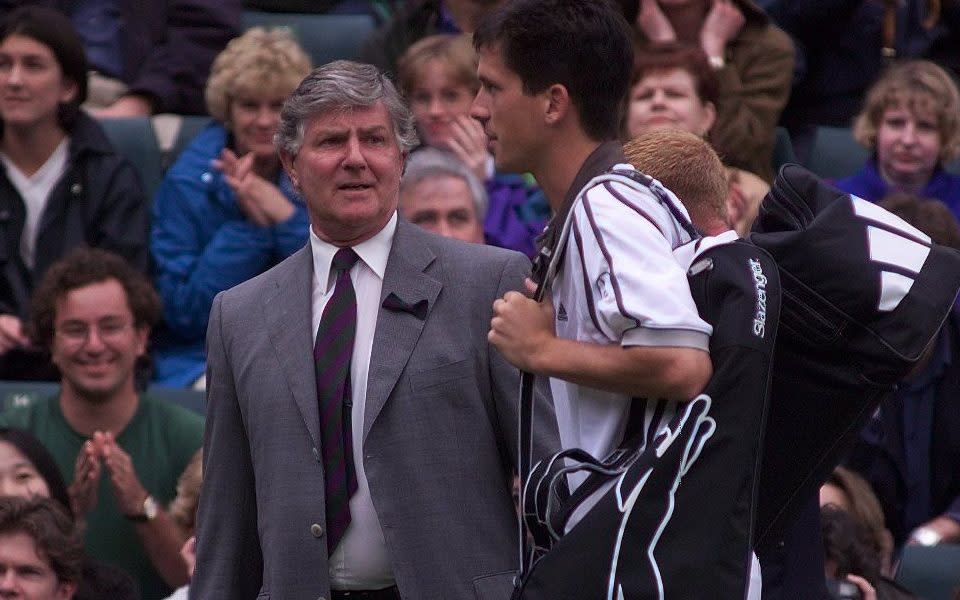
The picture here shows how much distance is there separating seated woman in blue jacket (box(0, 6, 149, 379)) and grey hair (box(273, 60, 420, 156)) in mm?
2828

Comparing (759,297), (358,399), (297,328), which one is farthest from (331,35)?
(759,297)

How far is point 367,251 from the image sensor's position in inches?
152

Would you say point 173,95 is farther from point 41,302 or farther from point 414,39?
point 41,302

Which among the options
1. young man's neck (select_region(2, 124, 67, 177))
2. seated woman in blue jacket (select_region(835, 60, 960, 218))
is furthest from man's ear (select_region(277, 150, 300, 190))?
seated woman in blue jacket (select_region(835, 60, 960, 218))

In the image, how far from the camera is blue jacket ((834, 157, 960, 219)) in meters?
6.67

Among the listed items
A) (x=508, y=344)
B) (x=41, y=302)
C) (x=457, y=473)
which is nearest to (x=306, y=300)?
(x=457, y=473)

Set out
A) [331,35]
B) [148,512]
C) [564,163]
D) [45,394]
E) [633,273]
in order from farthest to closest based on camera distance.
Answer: [331,35] < [45,394] < [148,512] < [564,163] < [633,273]

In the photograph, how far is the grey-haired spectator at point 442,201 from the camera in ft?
18.9

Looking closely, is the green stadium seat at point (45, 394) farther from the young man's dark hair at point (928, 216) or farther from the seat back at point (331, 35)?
the young man's dark hair at point (928, 216)

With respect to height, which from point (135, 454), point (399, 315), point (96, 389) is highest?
point (399, 315)

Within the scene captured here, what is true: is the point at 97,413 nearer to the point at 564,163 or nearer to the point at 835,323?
the point at 564,163

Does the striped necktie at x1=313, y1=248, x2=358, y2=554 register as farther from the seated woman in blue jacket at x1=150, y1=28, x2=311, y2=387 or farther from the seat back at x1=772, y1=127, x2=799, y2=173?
the seat back at x1=772, y1=127, x2=799, y2=173

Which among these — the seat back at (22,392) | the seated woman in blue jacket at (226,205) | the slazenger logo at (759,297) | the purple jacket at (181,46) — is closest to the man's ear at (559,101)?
the slazenger logo at (759,297)

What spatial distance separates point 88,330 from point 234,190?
0.94 m
